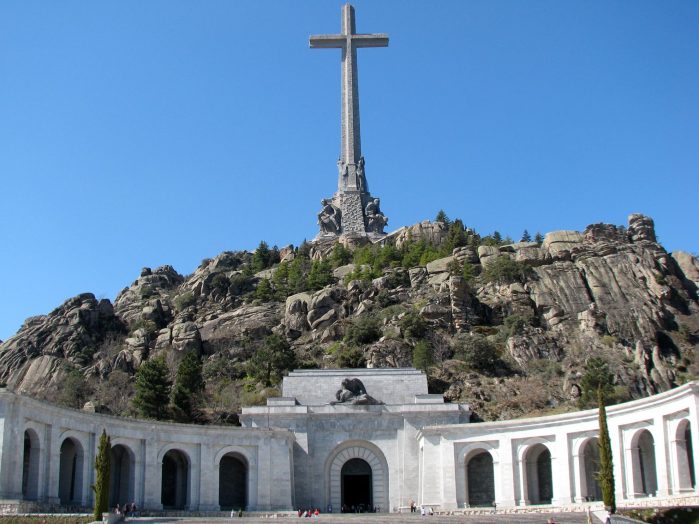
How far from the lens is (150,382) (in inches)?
2362

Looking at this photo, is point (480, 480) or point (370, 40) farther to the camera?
point (370, 40)

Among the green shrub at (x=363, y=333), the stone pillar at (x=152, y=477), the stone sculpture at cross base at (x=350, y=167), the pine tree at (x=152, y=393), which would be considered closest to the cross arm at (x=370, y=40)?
the stone sculpture at cross base at (x=350, y=167)

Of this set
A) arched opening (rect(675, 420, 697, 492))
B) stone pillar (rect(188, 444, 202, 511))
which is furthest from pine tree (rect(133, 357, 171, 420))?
arched opening (rect(675, 420, 697, 492))

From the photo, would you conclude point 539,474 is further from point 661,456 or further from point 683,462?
point 683,462

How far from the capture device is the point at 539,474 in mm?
49688

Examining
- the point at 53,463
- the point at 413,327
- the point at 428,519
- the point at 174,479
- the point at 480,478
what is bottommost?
the point at 428,519

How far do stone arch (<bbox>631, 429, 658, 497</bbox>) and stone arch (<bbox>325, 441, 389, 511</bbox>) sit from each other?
14844 millimetres

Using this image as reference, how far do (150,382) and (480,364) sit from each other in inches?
945

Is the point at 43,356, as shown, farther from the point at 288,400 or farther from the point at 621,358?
the point at 621,358

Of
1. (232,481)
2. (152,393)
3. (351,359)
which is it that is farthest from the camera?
(351,359)

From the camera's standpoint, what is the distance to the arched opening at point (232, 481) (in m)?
51.2

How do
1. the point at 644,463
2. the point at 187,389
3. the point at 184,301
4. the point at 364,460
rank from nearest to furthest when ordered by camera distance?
the point at 644,463 → the point at 364,460 → the point at 187,389 → the point at 184,301

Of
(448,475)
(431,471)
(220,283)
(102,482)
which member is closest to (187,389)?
(431,471)

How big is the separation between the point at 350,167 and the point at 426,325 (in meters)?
31.4
